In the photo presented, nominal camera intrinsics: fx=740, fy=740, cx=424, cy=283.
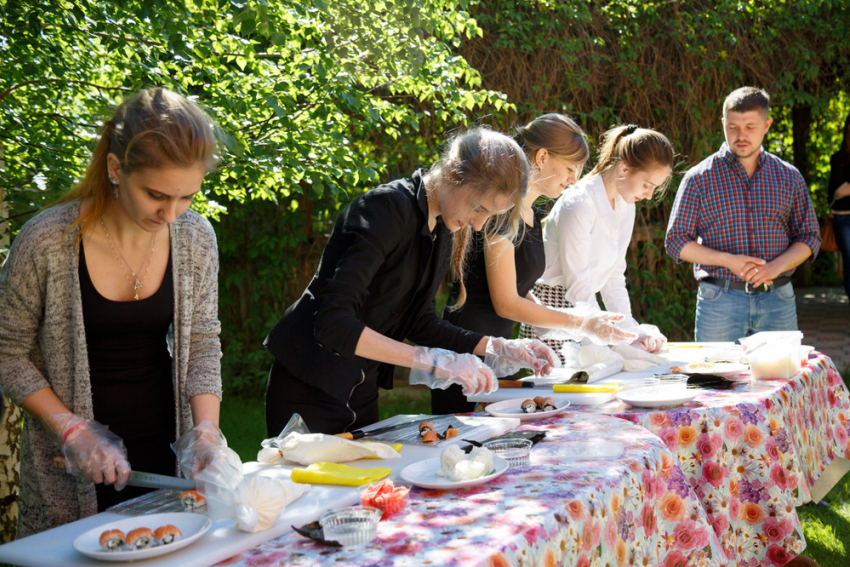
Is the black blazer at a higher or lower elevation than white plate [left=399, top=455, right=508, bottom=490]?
higher

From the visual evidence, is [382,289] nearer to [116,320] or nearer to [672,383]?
[116,320]

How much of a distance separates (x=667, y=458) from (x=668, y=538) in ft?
0.58

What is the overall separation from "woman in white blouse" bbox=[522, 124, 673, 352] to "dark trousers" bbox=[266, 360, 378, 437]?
113cm

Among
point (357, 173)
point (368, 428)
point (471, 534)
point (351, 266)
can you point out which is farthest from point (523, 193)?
point (357, 173)

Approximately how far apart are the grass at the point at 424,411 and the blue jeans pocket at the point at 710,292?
103cm

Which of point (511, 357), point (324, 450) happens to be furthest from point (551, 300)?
point (324, 450)

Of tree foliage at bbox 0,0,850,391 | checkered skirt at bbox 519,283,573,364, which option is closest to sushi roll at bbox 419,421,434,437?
→ tree foliage at bbox 0,0,850,391

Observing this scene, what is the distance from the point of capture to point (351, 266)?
1930 millimetres

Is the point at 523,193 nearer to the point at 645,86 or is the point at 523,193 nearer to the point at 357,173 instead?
the point at 357,173

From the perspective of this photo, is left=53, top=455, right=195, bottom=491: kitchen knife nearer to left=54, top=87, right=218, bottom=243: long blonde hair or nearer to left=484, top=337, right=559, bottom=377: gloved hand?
left=54, top=87, right=218, bottom=243: long blonde hair

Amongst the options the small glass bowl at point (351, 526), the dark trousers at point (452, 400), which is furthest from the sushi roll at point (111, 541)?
the dark trousers at point (452, 400)

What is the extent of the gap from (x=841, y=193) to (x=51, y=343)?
4.94m

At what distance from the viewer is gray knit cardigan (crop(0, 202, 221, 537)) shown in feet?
5.40

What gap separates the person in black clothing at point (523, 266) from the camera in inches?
106
